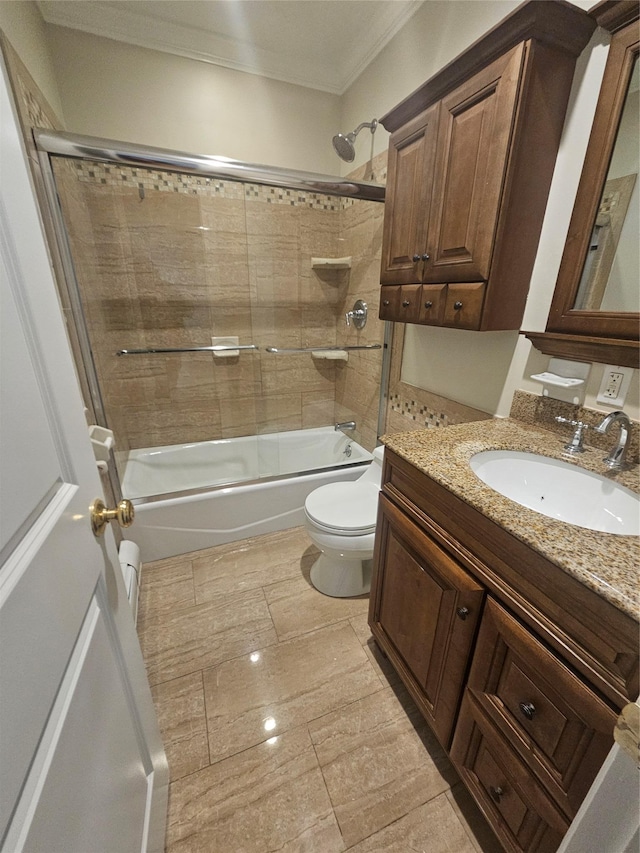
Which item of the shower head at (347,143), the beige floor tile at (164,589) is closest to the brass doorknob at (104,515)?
the beige floor tile at (164,589)

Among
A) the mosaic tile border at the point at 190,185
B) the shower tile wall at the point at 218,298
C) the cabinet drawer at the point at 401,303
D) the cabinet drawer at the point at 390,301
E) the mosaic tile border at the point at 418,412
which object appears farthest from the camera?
the shower tile wall at the point at 218,298

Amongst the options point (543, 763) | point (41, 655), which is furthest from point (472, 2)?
point (543, 763)

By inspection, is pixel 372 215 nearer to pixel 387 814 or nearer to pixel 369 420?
pixel 369 420

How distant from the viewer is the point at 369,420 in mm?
2340

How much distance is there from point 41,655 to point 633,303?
143 cm

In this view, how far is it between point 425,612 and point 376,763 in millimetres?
538

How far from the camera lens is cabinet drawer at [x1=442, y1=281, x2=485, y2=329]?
3.75 ft

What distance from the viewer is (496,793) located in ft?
2.74

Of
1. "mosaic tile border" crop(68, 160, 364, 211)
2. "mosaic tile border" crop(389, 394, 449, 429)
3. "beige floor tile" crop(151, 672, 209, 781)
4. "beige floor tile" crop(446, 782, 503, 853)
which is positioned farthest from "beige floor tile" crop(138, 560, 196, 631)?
"mosaic tile border" crop(68, 160, 364, 211)

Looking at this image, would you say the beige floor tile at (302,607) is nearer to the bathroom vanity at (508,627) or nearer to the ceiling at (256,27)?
the bathroom vanity at (508,627)

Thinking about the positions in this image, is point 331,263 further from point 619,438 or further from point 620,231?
point 619,438

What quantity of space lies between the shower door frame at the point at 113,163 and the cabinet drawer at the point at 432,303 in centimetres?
86

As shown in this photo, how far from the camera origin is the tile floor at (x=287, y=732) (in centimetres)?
95

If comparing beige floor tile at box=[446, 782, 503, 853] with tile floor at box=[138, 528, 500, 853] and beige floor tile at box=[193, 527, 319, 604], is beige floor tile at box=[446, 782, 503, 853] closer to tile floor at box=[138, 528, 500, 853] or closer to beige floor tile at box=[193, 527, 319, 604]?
tile floor at box=[138, 528, 500, 853]
